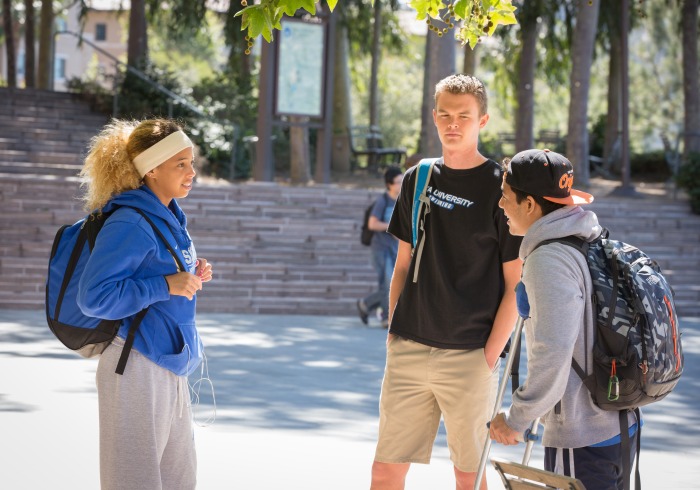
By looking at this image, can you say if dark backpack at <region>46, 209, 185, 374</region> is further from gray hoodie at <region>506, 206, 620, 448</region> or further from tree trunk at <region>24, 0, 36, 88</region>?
tree trunk at <region>24, 0, 36, 88</region>

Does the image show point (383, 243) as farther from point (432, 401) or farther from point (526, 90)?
point (526, 90)

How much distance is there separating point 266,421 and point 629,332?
4.53 metres

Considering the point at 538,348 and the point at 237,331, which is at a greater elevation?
the point at 538,348

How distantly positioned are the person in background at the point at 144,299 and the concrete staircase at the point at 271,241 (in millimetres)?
9989

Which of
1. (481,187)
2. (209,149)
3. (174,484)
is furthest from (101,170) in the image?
(209,149)

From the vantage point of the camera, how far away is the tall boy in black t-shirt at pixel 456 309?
451cm

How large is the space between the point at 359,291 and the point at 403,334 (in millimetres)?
10515

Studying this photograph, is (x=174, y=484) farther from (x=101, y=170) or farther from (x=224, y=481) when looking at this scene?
(x=224, y=481)

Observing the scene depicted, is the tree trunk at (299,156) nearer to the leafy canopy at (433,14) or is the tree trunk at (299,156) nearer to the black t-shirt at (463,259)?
the leafy canopy at (433,14)

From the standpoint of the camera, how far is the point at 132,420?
4020 mm

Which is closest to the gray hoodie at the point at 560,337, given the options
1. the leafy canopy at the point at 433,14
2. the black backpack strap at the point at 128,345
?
the leafy canopy at the point at 433,14

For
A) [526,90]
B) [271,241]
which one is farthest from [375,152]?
[271,241]

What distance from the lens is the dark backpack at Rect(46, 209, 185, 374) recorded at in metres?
4.06

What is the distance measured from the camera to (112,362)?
4059 millimetres
